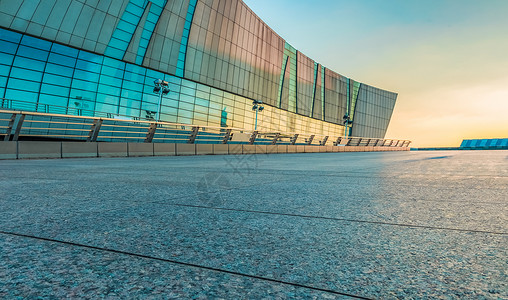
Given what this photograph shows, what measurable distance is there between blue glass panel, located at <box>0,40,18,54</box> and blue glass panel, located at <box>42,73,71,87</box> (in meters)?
3.10

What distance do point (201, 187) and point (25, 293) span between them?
10.2ft

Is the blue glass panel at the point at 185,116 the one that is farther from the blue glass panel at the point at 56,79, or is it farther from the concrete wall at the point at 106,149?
the concrete wall at the point at 106,149

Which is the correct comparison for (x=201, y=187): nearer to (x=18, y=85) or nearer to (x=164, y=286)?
(x=164, y=286)

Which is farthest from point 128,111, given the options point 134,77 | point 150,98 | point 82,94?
point 82,94

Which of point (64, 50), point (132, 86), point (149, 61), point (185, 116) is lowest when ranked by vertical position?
point (185, 116)

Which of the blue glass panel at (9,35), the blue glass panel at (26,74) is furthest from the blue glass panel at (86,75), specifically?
the blue glass panel at (9,35)

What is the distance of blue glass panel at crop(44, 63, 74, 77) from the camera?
30766 mm

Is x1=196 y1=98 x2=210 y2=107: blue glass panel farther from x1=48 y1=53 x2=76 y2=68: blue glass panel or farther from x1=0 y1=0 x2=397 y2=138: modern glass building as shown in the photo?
x1=48 y1=53 x2=76 y2=68: blue glass panel

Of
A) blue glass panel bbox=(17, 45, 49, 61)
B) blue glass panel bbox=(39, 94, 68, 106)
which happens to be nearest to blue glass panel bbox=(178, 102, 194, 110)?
blue glass panel bbox=(39, 94, 68, 106)

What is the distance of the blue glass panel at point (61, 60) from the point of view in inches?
1225

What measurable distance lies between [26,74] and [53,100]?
9.97ft

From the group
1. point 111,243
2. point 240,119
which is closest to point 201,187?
point 111,243

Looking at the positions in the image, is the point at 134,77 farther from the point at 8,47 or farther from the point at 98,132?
the point at 98,132

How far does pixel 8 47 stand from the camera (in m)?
28.8
